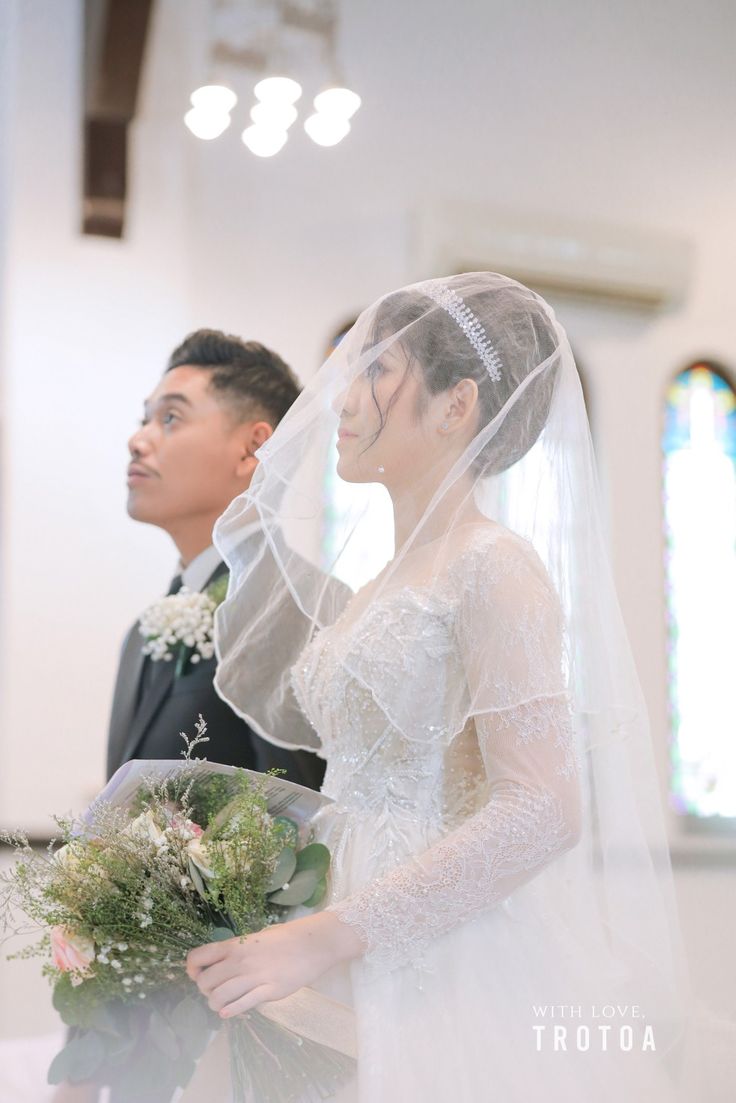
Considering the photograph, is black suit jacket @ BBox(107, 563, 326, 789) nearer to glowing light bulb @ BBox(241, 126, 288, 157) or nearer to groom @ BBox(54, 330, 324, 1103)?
groom @ BBox(54, 330, 324, 1103)

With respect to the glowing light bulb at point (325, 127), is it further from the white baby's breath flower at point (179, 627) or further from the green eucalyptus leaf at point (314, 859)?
the green eucalyptus leaf at point (314, 859)

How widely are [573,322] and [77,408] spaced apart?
1.83m

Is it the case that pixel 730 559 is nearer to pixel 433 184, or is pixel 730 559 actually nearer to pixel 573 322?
pixel 573 322

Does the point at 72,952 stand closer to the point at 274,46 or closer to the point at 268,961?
the point at 268,961

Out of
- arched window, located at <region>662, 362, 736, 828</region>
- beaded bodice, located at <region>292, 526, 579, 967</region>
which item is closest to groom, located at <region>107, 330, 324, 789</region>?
beaded bodice, located at <region>292, 526, 579, 967</region>

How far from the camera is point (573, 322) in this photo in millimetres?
4449

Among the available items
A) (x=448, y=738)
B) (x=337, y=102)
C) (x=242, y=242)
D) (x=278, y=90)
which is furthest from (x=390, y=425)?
(x=242, y=242)

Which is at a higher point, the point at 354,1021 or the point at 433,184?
the point at 433,184

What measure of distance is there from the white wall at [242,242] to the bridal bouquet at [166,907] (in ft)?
8.79

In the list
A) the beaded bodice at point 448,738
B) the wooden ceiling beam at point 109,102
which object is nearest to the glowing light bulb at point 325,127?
the wooden ceiling beam at point 109,102

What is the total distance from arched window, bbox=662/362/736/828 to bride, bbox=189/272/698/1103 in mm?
2775

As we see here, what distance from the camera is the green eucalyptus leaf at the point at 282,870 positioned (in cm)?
131

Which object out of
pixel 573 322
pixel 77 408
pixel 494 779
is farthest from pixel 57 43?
pixel 494 779

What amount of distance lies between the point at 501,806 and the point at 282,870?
0.25 meters
